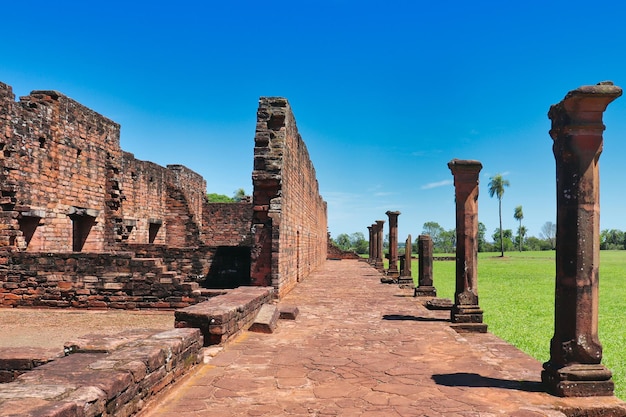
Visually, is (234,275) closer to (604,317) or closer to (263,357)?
(263,357)

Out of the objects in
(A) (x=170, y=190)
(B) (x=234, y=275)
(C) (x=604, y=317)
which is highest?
(A) (x=170, y=190)

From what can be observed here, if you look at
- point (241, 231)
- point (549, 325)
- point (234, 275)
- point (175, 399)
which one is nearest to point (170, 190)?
point (241, 231)

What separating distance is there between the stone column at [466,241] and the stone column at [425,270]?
15.1 feet

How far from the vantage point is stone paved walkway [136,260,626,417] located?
432 centimetres

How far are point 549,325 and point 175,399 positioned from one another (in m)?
10.5

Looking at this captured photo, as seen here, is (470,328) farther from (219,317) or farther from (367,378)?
(219,317)

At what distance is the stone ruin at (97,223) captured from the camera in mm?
11500

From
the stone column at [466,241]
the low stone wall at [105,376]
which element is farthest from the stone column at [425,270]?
the low stone wall at [105,376]

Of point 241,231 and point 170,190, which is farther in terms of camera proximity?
point 241,231

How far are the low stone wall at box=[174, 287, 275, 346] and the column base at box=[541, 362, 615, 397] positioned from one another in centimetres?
408

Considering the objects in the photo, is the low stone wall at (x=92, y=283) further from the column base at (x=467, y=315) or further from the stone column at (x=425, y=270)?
the stone column at (x=425, y=270)

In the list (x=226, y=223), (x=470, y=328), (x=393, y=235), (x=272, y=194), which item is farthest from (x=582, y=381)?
(x=226, y=223)

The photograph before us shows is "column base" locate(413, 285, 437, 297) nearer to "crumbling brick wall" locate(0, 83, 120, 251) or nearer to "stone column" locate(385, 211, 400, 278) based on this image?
"stone column" locate(385, 211, 400, 278)

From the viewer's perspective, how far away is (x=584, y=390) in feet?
15.5
